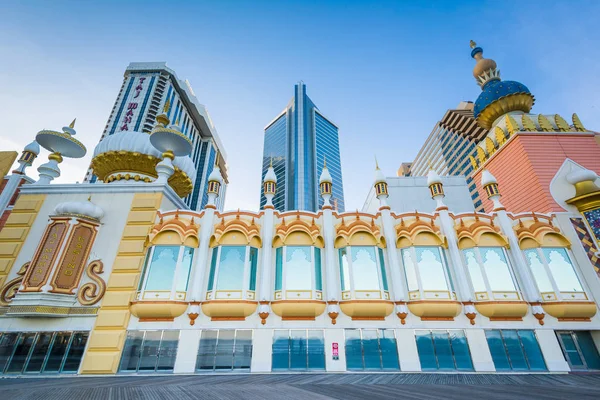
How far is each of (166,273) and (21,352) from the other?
23.3 feet

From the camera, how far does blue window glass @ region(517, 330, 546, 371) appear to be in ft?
44.4

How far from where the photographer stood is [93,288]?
46.5 ft

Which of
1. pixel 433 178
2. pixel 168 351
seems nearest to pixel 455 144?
pixel 433 178

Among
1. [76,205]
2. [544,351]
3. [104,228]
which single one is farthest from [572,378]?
[76,205]

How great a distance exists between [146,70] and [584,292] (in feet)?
354

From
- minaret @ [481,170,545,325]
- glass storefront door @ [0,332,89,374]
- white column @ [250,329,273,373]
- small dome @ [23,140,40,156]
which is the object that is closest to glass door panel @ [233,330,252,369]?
white column @ [250,329,273,373]

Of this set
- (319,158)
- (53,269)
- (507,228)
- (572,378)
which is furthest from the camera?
(319,158)

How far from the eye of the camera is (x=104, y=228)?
15.6 meters

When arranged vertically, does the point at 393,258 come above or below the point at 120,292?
above

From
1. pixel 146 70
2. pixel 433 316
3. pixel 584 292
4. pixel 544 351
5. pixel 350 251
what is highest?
pixel 146 70

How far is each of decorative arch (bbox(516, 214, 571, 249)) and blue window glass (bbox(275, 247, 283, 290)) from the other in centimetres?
1391

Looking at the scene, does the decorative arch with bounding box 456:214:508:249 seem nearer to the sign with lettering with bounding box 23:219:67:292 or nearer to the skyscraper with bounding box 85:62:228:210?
the sign with lettering with bounding box 23:219:67:292

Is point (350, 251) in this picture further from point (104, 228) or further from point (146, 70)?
point (146, 70)

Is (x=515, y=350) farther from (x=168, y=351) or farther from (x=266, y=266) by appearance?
(x=168, y=351)
